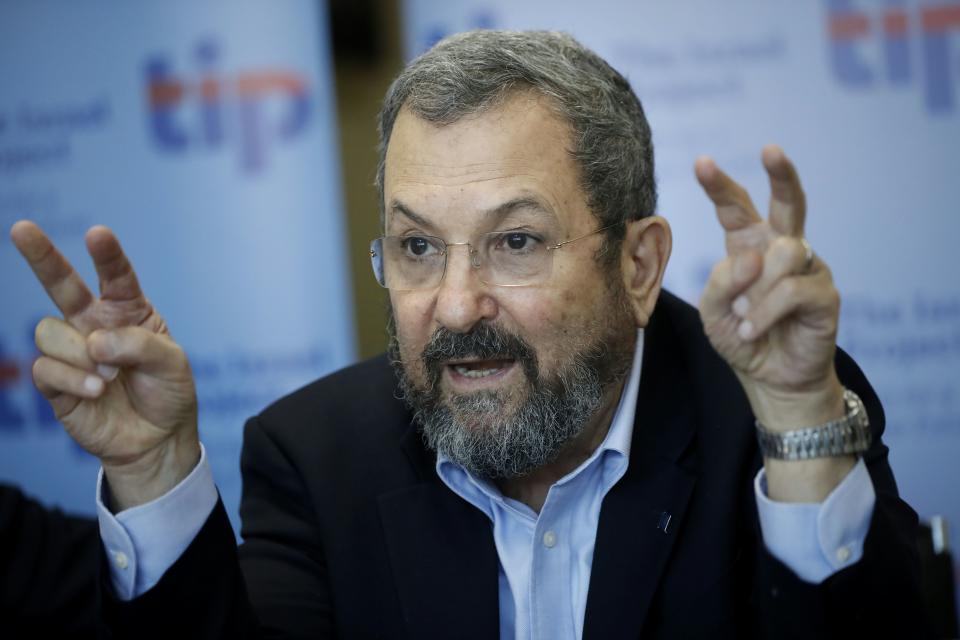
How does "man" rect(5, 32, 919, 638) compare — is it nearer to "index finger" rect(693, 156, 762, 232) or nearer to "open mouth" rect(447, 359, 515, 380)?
"open mouth" rect(447, 359, 515, 380)

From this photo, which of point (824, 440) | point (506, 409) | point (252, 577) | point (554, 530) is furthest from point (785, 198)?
point (252, 577)

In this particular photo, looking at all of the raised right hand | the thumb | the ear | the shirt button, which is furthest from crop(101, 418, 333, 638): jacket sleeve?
the shirt button

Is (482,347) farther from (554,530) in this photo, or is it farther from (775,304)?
(775,304)

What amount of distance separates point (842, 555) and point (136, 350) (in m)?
1.24

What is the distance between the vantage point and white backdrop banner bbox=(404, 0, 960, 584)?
4.09m

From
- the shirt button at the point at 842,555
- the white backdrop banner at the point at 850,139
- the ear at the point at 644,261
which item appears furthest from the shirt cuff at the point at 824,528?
the white backdrop banner at the point at 850,139

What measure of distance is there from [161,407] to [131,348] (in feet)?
0.48

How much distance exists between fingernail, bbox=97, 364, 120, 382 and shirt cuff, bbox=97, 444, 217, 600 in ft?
0.75

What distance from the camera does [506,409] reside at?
2.18 metres

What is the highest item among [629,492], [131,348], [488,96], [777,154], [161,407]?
[488,96]

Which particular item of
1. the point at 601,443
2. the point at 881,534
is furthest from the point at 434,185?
the point at 881,534

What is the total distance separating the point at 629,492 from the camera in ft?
7.20

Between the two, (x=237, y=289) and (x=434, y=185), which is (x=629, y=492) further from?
(x=237, y=289)

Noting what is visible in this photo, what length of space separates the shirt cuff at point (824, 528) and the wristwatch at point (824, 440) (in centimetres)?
4
